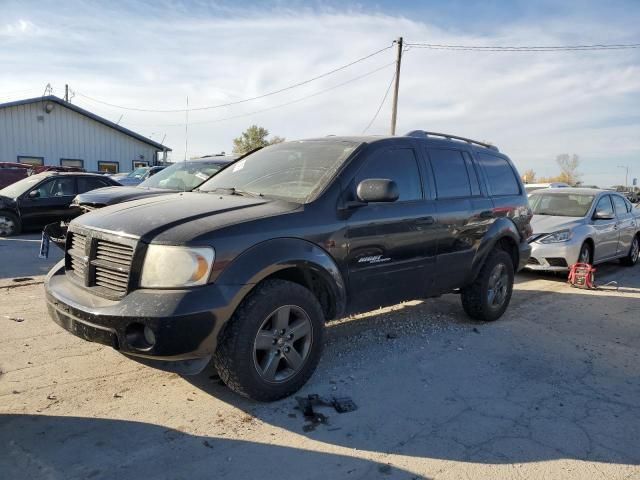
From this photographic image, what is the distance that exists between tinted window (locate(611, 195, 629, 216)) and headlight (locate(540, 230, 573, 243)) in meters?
2.47

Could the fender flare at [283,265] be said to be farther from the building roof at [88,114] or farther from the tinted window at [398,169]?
the building roof at [88,114]

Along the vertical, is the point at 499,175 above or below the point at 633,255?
above

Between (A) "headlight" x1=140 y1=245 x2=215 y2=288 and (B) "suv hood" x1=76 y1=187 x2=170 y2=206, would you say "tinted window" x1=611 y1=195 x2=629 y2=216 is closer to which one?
(B) "suv hood" x1=76 y1=187 x2=170 y2=206

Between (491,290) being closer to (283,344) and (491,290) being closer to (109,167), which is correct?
(283,344)

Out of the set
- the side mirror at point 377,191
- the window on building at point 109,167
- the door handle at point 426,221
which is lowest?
the door handle at point 426,221

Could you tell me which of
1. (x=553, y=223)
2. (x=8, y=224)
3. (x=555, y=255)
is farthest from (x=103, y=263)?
(x=8, y=224)

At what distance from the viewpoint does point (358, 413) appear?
11.6 feet

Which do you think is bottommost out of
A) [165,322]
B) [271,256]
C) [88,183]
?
[165,322]

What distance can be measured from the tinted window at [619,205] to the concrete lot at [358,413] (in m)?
5.92

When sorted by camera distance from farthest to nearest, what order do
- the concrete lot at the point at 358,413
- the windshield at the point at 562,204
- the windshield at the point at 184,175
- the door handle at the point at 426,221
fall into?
1. the windshield at the point at 562,204
2. the windshield at the point at 184,175
3. the door handle at the point at 426,221
4. the concrete lot at the point at 358,413

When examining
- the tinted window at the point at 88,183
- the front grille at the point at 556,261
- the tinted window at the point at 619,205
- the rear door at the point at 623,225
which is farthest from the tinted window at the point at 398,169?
the tinted window at the point at 88,183

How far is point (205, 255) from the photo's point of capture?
3.19 m

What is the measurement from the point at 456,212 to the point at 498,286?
1.34 metres

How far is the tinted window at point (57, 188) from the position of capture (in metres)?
11.8
